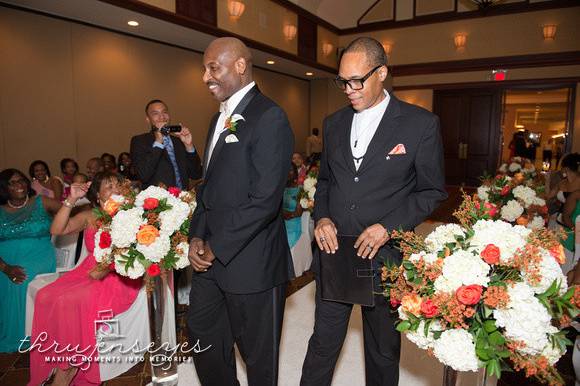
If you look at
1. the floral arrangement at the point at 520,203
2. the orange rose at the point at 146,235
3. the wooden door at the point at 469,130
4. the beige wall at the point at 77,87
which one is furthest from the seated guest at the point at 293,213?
the wooden door at the point at 469,130

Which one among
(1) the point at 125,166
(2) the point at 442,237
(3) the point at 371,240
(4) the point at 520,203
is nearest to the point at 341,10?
(1) the point at 125,166

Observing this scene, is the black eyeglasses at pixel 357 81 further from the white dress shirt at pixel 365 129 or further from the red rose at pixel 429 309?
the red rose at pixel 429 309

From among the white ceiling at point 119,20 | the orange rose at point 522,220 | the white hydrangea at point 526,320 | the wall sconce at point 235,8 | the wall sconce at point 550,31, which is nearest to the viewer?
the white hydrangea at point 526,320

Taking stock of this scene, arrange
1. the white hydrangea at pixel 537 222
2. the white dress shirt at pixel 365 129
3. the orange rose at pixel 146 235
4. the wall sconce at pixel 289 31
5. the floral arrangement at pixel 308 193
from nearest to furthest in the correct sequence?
the white dress shirt at pixel 365 129 < the orange rose at pixel 146 235 < the white hydrangea at pixel 537 222 < the floral arrangement at pixel 308 193 < the wall sconce at pixel 289 31

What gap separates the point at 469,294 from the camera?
49.5 inches

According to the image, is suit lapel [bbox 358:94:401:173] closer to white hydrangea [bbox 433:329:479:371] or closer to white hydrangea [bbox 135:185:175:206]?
white hydrangea [bbox 433:329:479:371]

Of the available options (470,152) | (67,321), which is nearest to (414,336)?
(67,321)

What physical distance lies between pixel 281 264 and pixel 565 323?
3.96 ft

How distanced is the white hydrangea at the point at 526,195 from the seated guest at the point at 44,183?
5.64 metres

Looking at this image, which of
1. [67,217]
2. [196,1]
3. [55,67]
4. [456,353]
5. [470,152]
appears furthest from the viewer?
[470,152]

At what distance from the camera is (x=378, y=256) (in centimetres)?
199

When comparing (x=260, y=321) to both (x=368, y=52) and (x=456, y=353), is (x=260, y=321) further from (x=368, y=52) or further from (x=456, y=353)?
(x=368, y=52)

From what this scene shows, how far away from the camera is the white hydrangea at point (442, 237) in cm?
150

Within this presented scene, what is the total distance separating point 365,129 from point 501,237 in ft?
3.11
